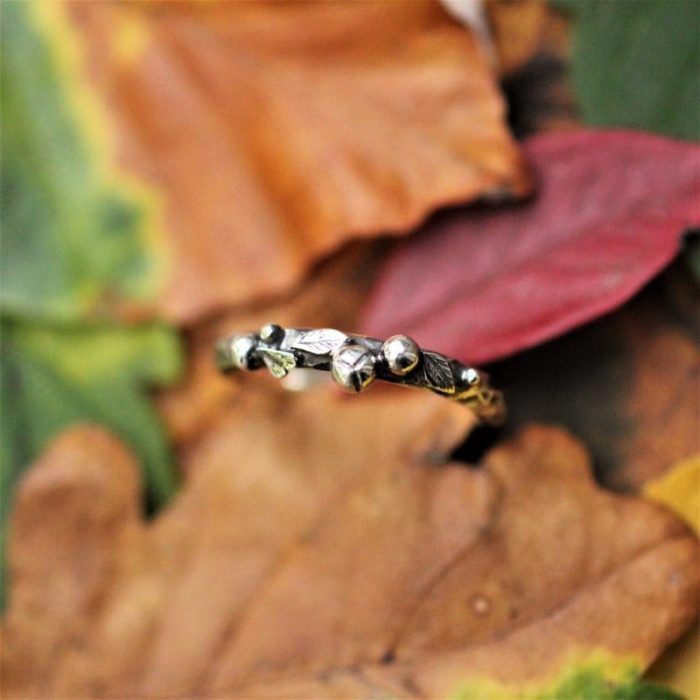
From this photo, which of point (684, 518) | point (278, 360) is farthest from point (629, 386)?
point (278, 360)

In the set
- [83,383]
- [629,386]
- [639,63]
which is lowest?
[83,383]

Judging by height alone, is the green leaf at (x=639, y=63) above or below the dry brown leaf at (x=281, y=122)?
above

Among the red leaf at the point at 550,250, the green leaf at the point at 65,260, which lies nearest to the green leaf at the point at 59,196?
the green leaf at the point at 65,260

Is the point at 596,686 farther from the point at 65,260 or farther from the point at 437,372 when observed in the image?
the point at 65,260

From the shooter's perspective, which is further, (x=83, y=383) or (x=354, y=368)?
(x=83, y=383)

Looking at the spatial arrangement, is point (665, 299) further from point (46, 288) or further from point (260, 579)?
point (46, 288)

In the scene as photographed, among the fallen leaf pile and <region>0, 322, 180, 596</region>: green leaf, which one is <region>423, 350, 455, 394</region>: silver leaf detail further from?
<region>0, 322, 180, 596</region>: green leaf

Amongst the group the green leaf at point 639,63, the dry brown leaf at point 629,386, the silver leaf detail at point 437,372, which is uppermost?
the green leaf at point 639,63

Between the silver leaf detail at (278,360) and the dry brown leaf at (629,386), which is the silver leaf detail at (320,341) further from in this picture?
the dry brown leaf at (629,386)
